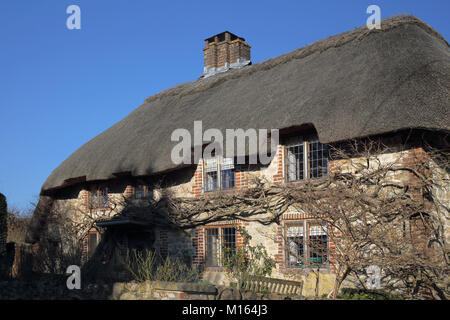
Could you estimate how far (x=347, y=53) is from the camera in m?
12.8

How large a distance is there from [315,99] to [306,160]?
1432mm

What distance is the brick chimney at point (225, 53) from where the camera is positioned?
19906 mm

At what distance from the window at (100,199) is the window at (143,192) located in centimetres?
152

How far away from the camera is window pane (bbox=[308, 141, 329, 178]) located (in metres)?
10.9

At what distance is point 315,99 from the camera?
11078 millimetres

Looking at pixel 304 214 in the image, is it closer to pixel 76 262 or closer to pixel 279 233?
pixel 279 233

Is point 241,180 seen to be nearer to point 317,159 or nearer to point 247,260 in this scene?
point 247,260

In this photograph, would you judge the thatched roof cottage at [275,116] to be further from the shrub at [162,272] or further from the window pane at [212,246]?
the shrub at [162,272]

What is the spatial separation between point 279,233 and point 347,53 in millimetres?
5244

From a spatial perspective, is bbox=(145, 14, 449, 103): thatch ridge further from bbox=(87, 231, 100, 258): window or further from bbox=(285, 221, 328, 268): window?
bbox=(87, 231, 100, 258): window

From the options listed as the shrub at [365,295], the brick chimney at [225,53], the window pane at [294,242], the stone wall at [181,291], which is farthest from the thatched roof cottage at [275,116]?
the stone wall at [181,291]

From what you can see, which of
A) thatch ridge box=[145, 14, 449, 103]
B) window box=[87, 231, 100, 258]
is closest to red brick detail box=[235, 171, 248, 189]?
thatch ridge box=[145, 14, 449, 103]

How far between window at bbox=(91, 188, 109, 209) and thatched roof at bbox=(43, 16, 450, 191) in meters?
0.93
